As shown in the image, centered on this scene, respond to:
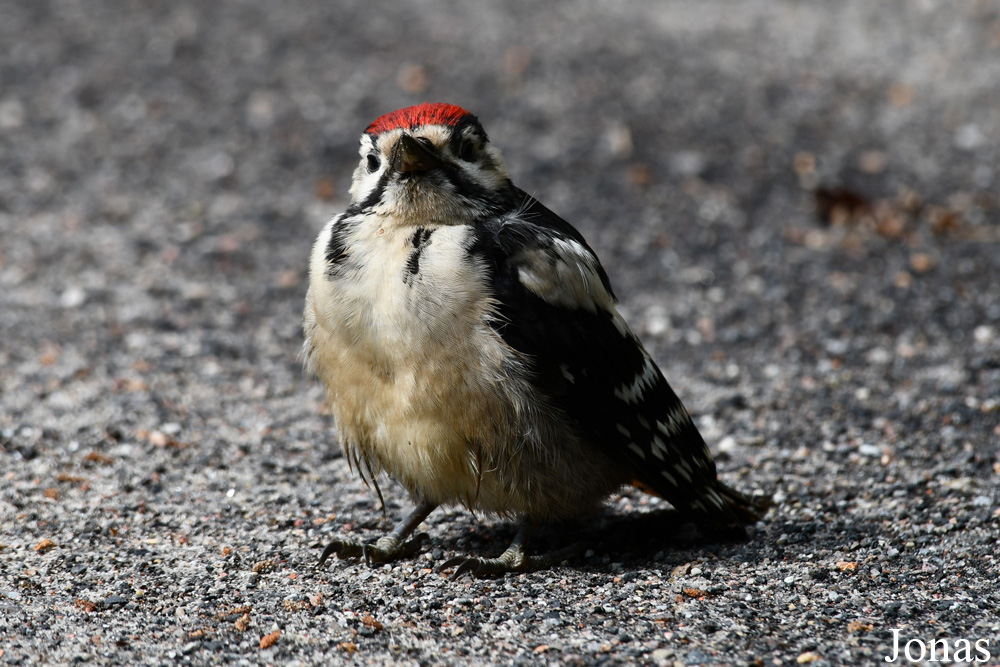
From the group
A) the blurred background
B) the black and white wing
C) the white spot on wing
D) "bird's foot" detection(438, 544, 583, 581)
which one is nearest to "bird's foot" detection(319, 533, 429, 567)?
"bird's foot" detection(438, 544, 583, 581)

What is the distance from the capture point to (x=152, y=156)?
7852 millimetres

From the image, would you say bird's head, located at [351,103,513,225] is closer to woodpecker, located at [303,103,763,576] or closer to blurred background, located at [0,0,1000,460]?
woodpecker, located at [303,103,763,576]

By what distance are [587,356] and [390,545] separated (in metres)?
1.01

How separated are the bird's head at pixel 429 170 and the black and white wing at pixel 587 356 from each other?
0.14 m

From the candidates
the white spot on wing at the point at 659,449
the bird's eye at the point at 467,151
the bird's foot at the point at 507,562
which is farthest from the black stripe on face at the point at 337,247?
the white spot on wing at the point at 659,449

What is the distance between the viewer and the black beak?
136 inches

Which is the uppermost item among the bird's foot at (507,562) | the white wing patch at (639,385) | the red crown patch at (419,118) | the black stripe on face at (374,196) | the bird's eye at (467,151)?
the red crown patch at (419,118)

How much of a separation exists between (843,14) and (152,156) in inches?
248

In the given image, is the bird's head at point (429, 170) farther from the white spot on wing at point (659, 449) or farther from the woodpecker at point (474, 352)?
the white spot on wing at point (659, 449)

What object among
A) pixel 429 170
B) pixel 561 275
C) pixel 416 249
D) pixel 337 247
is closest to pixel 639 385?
pixel 561 275

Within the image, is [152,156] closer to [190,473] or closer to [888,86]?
[190,473]

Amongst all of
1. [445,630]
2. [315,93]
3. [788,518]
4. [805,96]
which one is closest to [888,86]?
[805,96]

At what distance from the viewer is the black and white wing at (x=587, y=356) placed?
11.2 feet

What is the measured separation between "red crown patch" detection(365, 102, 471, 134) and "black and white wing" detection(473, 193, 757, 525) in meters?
0.39
